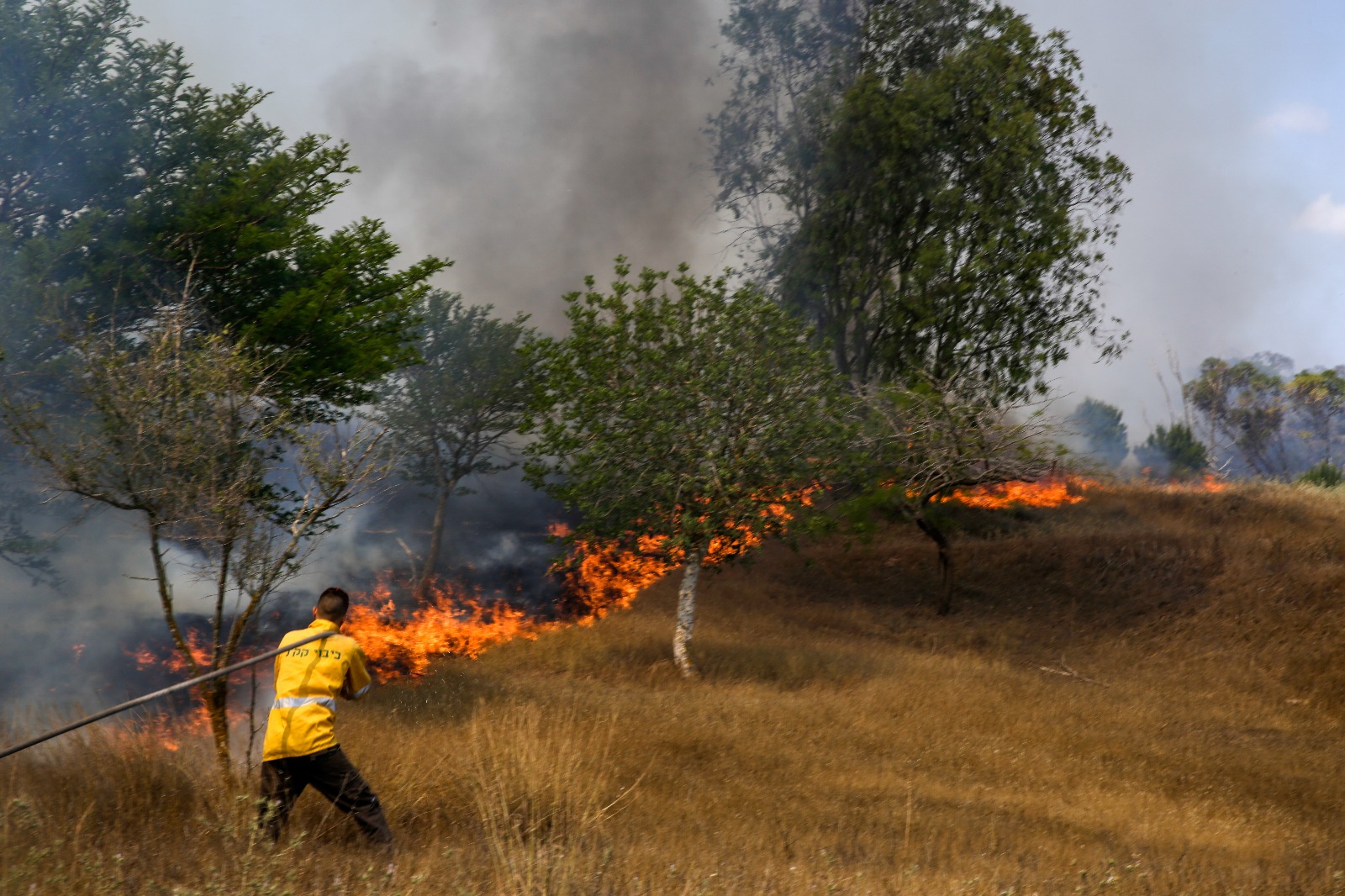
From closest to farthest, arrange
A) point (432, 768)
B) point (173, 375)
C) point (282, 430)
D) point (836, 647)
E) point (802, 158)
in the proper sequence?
point (432, 768) < point (173, 375) < point (282, 430) < point (836, 647) < point (802, 158)

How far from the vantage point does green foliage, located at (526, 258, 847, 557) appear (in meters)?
16.6

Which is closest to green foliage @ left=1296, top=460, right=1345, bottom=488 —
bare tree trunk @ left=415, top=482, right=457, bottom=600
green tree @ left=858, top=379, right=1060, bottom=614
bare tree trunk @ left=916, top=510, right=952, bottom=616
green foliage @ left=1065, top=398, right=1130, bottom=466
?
A: bare tree trunk @ left=916, top=510, right=952, bottom=616

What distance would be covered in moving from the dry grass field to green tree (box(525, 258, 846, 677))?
113 inches

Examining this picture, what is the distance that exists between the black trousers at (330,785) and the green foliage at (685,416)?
1021cm

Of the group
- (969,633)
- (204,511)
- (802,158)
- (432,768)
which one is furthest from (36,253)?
(802,158)

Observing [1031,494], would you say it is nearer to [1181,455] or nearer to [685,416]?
[685,416]

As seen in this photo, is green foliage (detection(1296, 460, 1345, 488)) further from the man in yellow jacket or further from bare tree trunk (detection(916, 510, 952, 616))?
the man in yellow jacket

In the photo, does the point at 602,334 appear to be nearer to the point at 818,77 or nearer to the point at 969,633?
the point at 969,633

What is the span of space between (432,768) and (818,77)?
28643 mm

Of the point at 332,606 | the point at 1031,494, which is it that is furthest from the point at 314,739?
the point at 1031,494

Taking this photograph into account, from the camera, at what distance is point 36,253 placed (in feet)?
42.6

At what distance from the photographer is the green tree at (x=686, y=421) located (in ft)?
54.5

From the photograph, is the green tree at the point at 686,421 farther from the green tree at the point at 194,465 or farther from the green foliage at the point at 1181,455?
the green foliage at the point at 1181,455

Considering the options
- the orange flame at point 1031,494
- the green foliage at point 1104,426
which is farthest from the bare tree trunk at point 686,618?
the green foliage at point 1104,426
